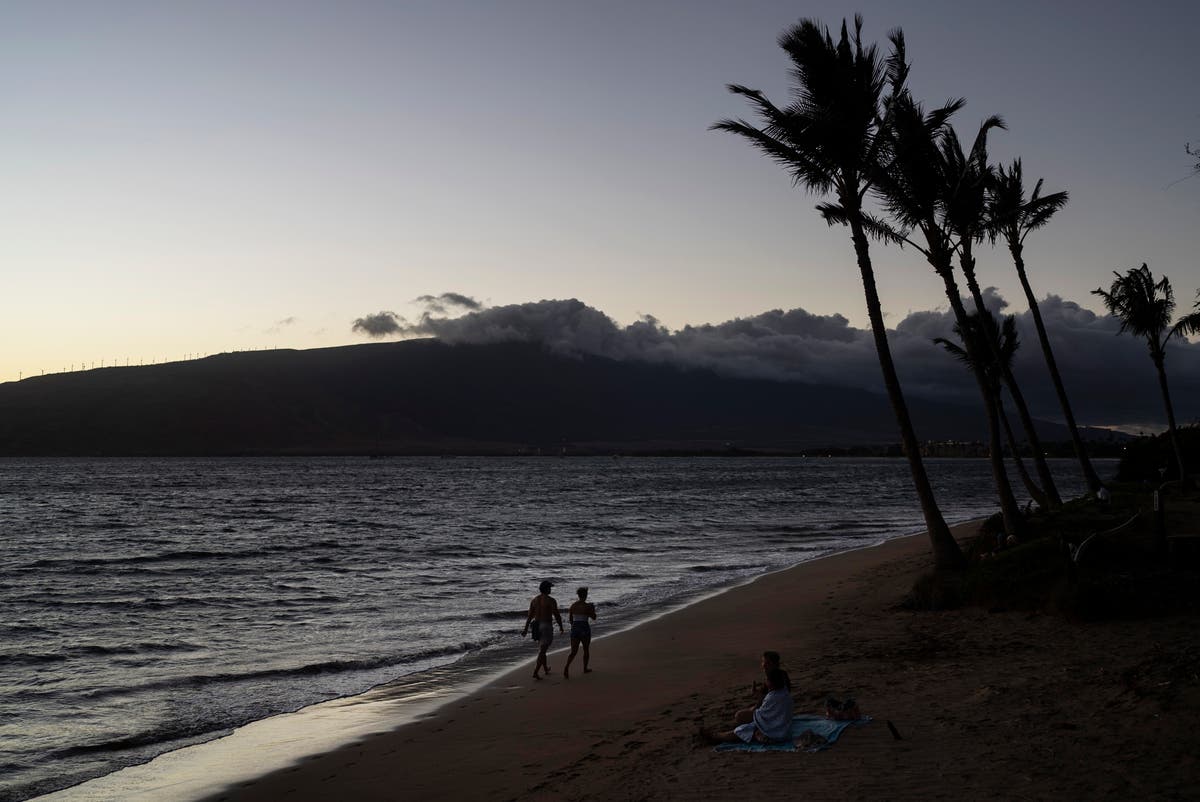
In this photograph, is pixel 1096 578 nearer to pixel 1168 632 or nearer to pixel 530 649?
pixel 1168 632

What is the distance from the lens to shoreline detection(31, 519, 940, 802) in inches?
348

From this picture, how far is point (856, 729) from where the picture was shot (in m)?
7.86

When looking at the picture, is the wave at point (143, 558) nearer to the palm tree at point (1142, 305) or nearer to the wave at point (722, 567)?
the wave at point (722, 567)

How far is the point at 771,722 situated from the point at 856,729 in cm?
77

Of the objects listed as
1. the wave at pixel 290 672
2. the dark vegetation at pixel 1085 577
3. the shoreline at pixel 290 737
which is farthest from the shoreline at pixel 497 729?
the dark vegetation at pixel 1085 577

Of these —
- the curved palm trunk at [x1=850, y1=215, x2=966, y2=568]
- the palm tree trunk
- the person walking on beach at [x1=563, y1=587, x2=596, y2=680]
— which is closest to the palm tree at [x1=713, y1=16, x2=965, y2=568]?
the curved palm trunk at [x1=850, y1=215, x2=966, y2=568]

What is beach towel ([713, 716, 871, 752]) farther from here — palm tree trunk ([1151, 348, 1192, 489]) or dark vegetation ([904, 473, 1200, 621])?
palm tree trunk ([1151, 348, 1192, 489])

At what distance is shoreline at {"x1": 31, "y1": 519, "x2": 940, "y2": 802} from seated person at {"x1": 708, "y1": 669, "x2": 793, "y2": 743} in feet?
15.1

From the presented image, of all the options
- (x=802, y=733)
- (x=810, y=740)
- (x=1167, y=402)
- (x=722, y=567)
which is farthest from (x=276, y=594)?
(x=1167, y=402)

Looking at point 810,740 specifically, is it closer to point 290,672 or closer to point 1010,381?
point 290,672

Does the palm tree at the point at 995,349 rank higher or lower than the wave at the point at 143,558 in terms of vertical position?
higher

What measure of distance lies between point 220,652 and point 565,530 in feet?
93.5

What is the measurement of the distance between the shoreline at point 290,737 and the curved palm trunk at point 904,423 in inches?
292

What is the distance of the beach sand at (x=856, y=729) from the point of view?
661 centimetres
